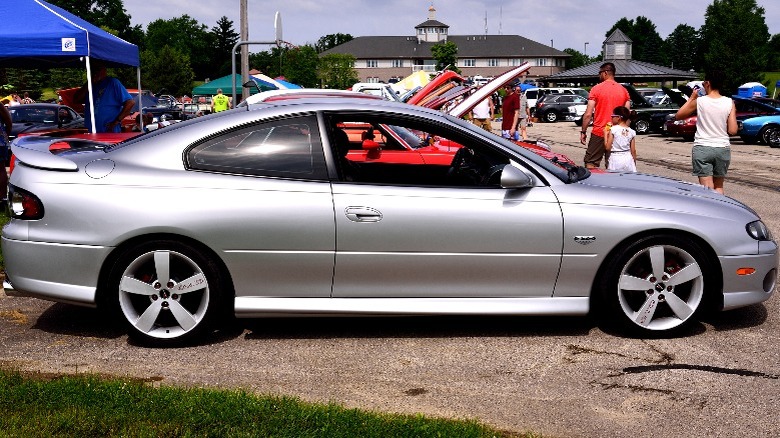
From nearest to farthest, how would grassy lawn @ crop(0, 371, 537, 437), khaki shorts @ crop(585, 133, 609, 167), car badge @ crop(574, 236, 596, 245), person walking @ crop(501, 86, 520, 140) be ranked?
1. grassy lawn @ crop(0, 371, 537, 437)
2. car badge @ crop(574, 236, 596, 245)
3. khaki shorts @ crop(585, 133, 609, 167)
4. person walking @ crop(501, 86, 520, 140)

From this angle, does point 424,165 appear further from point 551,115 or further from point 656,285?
point 551,115

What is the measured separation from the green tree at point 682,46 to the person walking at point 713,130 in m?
168

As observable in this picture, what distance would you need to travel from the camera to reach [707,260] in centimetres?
510

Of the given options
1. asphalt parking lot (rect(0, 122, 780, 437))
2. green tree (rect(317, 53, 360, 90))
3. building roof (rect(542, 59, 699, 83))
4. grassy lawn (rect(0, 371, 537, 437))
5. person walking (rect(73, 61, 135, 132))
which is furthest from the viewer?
green tree (rect(317, 53, 360, 90))

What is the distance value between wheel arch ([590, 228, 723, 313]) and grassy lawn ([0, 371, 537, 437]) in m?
1.66

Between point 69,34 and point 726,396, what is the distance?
10.3 metres

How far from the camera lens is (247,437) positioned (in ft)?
11.4

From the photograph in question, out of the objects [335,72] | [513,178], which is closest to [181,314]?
[513,178]

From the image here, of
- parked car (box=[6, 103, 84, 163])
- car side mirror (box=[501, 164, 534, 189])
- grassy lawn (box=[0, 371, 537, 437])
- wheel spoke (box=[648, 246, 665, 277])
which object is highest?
parked car (box=[6, 103, 84, 163])

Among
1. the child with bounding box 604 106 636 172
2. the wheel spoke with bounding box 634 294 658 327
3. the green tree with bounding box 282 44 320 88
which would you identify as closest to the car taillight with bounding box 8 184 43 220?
the wheel spoke with bounding box 634 294 658 327

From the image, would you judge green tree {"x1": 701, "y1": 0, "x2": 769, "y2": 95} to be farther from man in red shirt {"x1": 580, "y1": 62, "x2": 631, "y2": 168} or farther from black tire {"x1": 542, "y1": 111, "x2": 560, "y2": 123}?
man in red shirt {"x1": 580, "y1": 62, "x2": 631, "y2": 168}

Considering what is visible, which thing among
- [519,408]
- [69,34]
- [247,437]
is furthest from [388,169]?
[69,34]

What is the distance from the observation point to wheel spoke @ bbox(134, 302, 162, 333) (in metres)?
4.89

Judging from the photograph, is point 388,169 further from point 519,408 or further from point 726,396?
point 726,396
